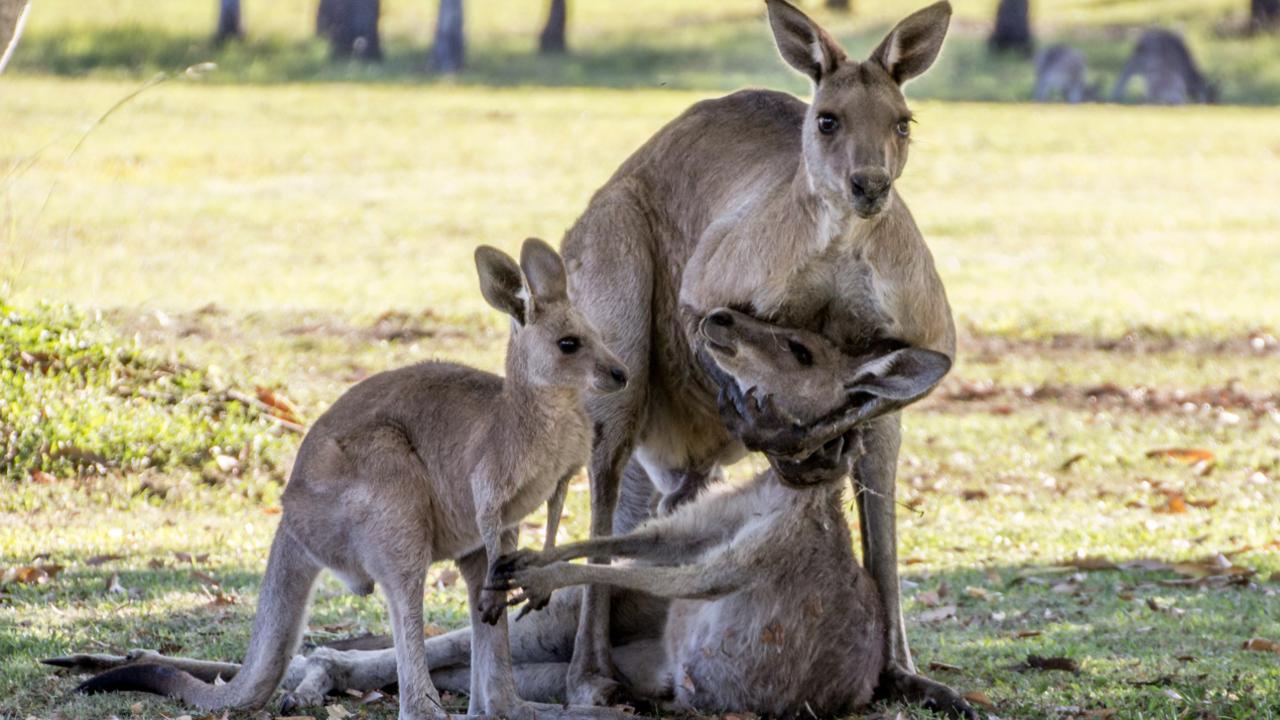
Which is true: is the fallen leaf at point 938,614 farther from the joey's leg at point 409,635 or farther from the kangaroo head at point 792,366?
the joey's leg at point 409,635

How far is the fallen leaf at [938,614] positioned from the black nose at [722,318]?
1.93 metres

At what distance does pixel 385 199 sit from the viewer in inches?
707

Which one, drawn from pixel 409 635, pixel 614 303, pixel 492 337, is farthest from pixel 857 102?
pixel 492 337

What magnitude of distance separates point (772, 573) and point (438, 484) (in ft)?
3.13

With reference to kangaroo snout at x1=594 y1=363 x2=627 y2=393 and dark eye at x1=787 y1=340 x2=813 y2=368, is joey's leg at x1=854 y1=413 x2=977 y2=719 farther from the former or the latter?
kangaroo snout at x1=594 y1=363 x2=627 y2=393

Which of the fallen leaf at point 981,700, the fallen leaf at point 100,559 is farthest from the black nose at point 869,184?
the fallen leaf at point 100,559

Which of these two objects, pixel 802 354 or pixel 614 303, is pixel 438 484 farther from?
pixel 614 303

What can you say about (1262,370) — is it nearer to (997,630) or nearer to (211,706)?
(997,630)

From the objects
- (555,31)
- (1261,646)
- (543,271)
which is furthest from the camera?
(555,31)

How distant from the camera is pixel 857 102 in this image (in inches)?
180

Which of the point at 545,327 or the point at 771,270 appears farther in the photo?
the point at 771,270

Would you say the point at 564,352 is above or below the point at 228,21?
above

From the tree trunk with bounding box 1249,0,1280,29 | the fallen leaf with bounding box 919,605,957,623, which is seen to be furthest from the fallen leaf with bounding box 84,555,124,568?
the tree trunk with bounding box 1249,0,1280,29

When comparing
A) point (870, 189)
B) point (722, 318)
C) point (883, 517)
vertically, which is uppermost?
point (870, 189)
